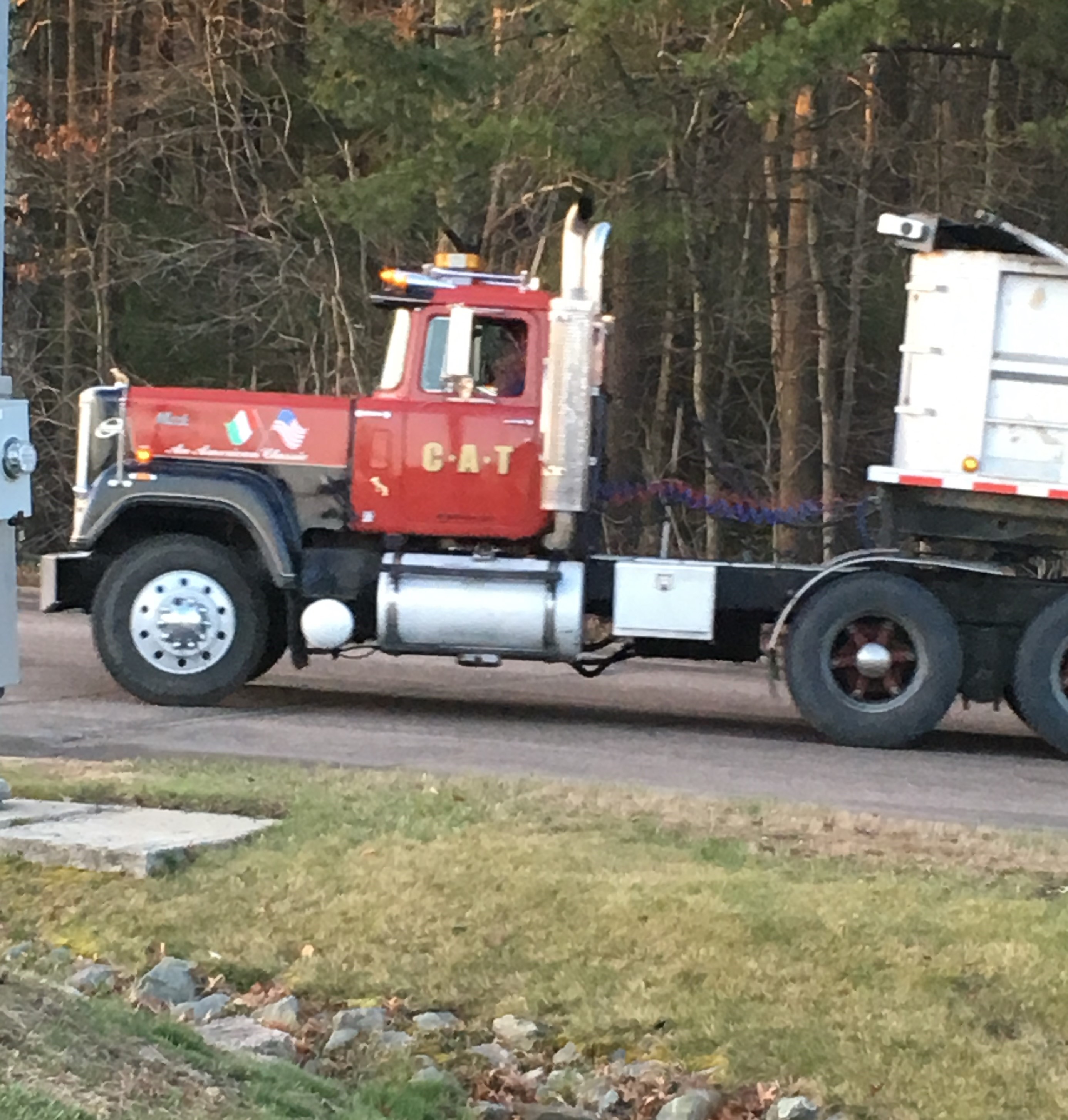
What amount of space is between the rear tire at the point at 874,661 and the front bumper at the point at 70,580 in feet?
14.4

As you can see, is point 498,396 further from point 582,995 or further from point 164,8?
point 164,8

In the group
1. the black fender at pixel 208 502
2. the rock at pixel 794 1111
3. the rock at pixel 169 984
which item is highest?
the black fender at pixel 208 502

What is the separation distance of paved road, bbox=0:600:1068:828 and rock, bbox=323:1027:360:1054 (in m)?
3.55

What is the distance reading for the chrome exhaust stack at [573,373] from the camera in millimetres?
11148

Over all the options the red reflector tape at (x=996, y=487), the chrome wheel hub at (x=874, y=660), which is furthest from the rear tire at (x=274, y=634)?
the red reflector tape at (x=996, y=487)

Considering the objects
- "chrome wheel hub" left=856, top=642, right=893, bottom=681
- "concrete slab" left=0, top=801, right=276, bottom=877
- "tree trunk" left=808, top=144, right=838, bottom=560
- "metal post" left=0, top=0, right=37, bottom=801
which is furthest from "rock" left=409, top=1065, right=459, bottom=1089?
"tree trunk" left=808, top=144, right=838, bottom=560

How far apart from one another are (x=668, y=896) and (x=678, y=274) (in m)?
14.2

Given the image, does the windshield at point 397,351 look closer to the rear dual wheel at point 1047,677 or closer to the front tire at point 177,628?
the front tire at point 177,628

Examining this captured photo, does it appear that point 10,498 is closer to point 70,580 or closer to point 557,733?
point 557,733

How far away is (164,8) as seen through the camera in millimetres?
22062

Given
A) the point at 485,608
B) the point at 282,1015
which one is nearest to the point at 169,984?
the point at 282,1015

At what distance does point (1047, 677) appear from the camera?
35.7 ft

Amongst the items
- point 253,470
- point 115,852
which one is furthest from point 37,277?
point 115,852

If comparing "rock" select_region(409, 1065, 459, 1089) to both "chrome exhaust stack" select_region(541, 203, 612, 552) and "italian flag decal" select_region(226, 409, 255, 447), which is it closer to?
"chrome exhaust stack" select_region(541, 203, 612, 552)
